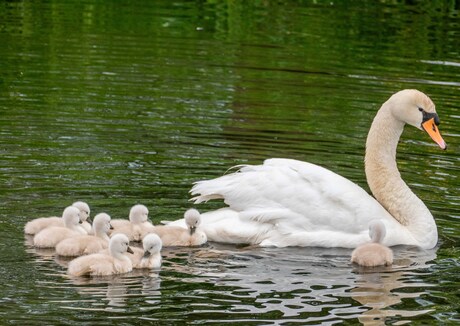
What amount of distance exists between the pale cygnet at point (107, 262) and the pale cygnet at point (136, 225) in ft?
2.96

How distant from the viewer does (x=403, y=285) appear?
994cm

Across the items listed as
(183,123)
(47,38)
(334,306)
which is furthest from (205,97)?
(334,306)

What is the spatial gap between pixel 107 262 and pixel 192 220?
1.26 metres

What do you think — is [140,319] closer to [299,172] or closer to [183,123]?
[299,172]

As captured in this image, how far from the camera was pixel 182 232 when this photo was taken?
35.1 ft

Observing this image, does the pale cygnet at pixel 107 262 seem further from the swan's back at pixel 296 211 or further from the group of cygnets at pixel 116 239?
the swan's back at pixel 296 211

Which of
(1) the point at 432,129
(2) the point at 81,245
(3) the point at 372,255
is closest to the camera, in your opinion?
(2) the point at 81,245

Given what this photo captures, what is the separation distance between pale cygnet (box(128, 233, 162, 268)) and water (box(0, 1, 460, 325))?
106 millimetres

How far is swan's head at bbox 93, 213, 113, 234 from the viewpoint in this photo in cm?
1041

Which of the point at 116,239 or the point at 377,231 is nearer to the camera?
the point at 116,239

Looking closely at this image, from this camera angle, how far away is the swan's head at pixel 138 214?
1073 cm

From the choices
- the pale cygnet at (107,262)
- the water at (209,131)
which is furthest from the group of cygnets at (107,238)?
the water at (209,131)

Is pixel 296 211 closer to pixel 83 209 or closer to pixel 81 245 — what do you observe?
pixel 83 209

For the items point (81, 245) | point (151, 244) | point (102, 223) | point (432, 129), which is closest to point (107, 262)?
point (151, 244)
